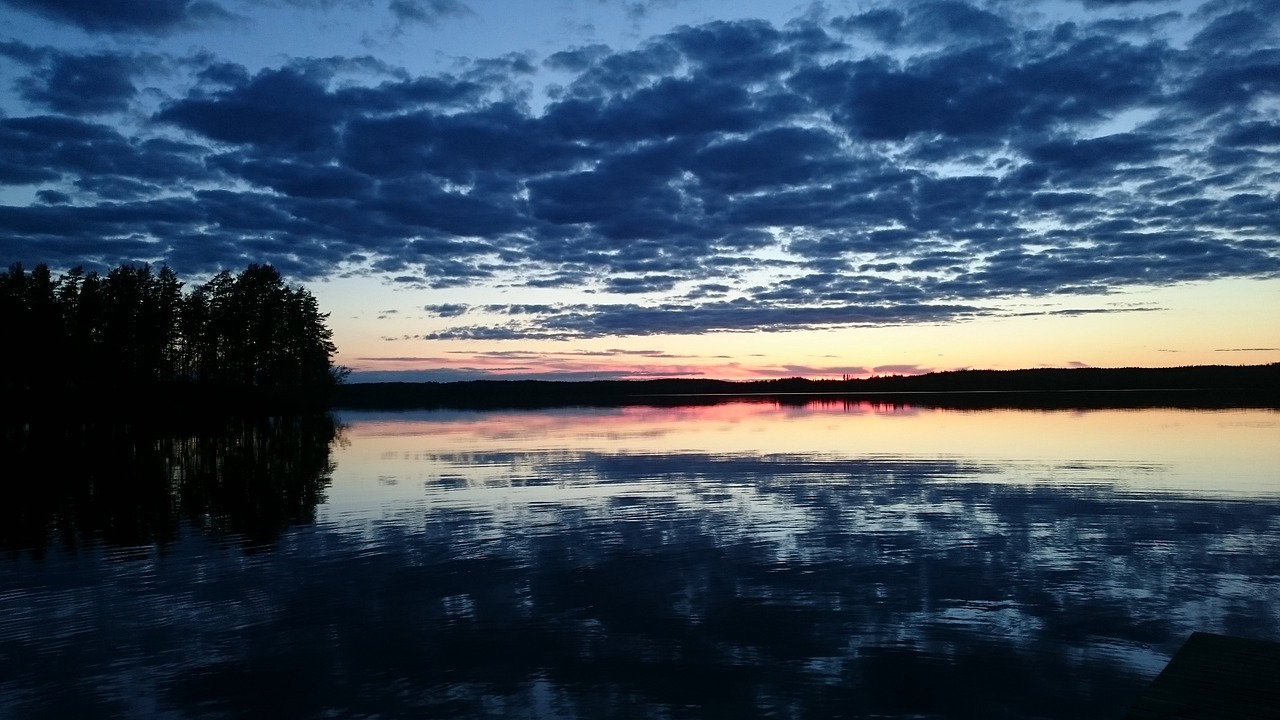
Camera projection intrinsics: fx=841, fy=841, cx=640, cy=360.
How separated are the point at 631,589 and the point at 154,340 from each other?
121761mm

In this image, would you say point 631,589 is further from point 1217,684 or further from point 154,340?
point 154,340

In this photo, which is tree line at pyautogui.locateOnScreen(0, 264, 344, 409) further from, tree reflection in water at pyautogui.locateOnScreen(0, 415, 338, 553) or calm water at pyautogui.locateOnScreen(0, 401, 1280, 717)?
calm water at pyautogui.locateOnScreen(0, 401, 1280, 717)

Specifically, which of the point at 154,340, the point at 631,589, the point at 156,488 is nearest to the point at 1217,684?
the point at 631,589

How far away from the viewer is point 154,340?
389 feet

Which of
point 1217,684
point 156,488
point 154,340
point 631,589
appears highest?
point 154,340

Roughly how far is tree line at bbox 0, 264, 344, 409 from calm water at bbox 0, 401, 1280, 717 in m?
84.7

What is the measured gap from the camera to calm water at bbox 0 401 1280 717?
12383 millimetres

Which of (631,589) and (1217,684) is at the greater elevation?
(1217,684)

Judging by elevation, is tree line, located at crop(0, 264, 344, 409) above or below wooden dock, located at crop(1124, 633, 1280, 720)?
above

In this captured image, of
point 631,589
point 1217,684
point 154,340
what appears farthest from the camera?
point 154,340

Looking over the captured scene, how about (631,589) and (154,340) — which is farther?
(154,340)

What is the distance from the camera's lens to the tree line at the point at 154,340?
106875 mm

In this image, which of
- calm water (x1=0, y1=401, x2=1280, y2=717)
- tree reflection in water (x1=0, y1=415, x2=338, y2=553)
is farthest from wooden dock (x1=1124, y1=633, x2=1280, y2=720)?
tree reflection in water (x1=0, y1=415, x2=338, y2=553)

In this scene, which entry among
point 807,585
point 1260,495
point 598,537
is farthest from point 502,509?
point 1260,495
